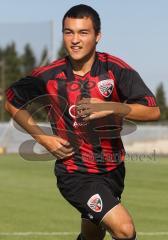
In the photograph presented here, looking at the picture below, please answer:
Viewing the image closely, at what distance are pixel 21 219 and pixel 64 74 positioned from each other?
5147 millimetres

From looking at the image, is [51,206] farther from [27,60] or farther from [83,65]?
[27,60]

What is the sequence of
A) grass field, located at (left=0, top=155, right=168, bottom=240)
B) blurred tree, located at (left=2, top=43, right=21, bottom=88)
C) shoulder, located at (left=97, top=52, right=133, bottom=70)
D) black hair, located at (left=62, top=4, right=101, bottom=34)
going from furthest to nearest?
1. blurred tree, located at (left=2, top=43, right=21, bottom=88)
2. grass field, located at (left=0, top=155, right=168, bottom=240)
3. shoulder, located at (left=97, top=52, right=133, bottom=70)
4. black hair, located at (left=62, top=4, right=101, bottom=34)

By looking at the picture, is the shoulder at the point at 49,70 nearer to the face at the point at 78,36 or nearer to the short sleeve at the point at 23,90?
the short sleeve at the point at 23,90

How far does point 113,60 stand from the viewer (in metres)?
6.77

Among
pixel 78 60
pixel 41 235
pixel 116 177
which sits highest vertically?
pixel 78 60

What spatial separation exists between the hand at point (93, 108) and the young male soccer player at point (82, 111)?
1cm

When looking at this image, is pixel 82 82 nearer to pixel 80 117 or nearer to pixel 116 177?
pixel 80 117

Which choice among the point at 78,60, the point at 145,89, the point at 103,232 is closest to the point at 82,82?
the point at 78,60

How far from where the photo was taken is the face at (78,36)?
644cm

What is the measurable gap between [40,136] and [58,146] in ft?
0.98

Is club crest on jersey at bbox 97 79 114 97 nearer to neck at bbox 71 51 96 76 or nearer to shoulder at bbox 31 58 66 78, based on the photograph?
neck at bbox 71 51 96 76

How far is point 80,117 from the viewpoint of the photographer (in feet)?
21.1

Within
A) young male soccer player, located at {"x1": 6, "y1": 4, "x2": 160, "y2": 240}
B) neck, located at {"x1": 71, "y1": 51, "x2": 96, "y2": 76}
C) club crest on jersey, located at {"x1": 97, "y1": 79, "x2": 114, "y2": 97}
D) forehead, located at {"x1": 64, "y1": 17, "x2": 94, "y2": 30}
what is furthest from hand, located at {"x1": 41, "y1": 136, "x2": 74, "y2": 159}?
forehead, located at {"x1": 64, "y1": 17, "x2": 94, "y2": 30}

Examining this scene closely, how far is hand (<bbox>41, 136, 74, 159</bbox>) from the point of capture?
6.44 m
